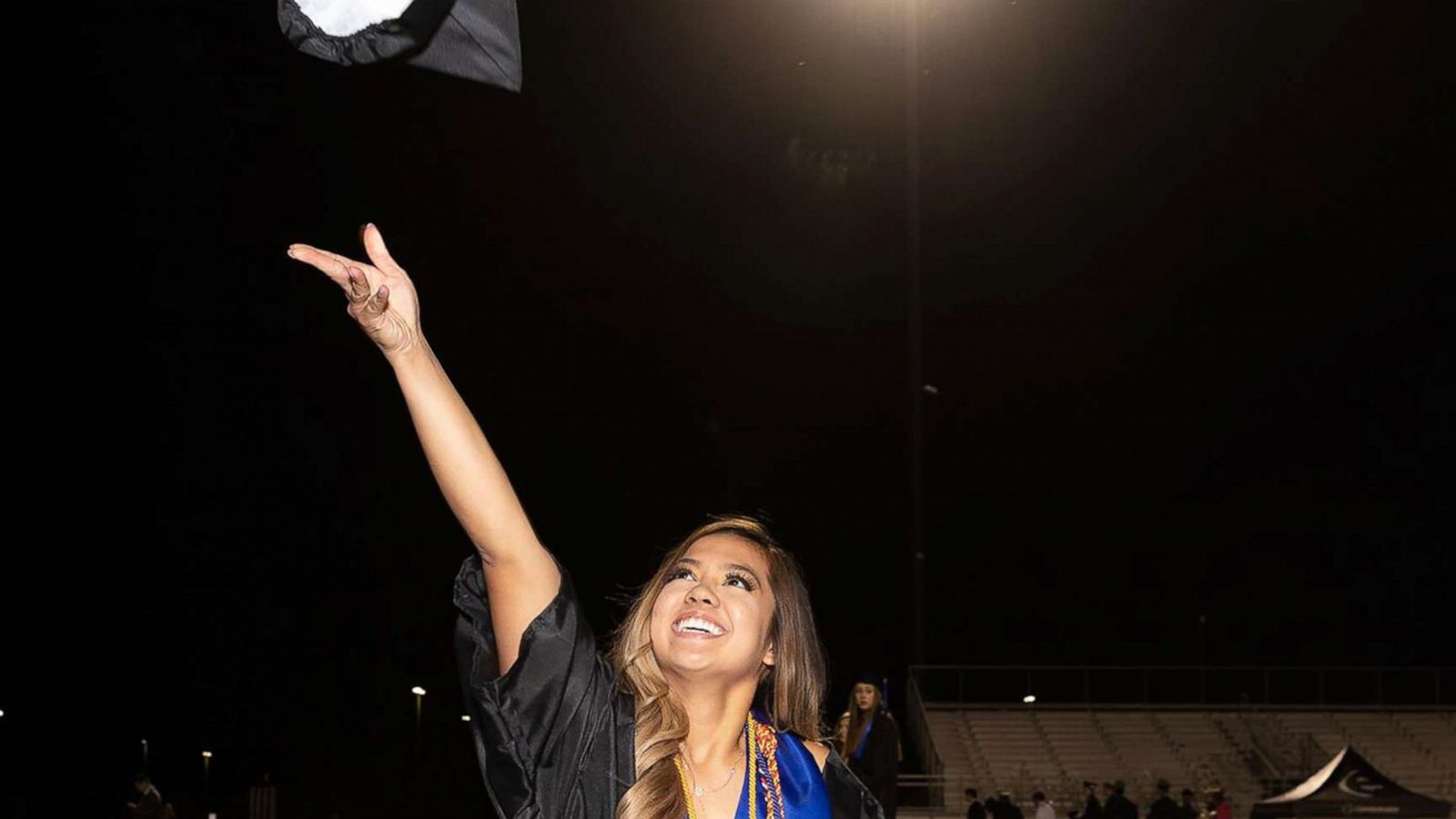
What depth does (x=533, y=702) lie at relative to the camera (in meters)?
2.74

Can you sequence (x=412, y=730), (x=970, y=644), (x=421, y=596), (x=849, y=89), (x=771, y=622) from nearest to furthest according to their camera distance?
(x=771, y=622) < (x=849, y=89) < (x=421, y=596) < (x=970, y=644) < (x=412, y=730)

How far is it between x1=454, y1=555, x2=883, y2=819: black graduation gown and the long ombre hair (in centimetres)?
7

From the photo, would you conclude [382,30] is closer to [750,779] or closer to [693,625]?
[693,625]

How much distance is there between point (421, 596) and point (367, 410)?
14.2ft

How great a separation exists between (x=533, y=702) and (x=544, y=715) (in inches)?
1.3

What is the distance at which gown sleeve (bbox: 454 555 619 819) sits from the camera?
2736 mm

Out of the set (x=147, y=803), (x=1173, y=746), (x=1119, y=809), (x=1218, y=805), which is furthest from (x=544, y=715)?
(x=1173, y=746)

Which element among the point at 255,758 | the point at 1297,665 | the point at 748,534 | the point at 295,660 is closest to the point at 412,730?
the point at 255,758

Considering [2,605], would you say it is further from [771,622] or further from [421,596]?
[771,622]

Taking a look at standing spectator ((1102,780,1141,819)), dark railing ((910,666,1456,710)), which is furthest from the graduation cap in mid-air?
dark railing ((910,666,1456,710))

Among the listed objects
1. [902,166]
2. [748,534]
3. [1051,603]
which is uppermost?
[902,166]

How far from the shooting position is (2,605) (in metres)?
25.7

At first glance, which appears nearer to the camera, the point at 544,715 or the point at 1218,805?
the point at 544,715

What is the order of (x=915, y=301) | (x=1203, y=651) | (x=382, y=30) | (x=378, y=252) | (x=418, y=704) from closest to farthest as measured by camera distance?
(x=382, y=30)
(x=378, y=252)
(x=915, y=301)
(x=1203, y=651)
(x=418, y=704)
